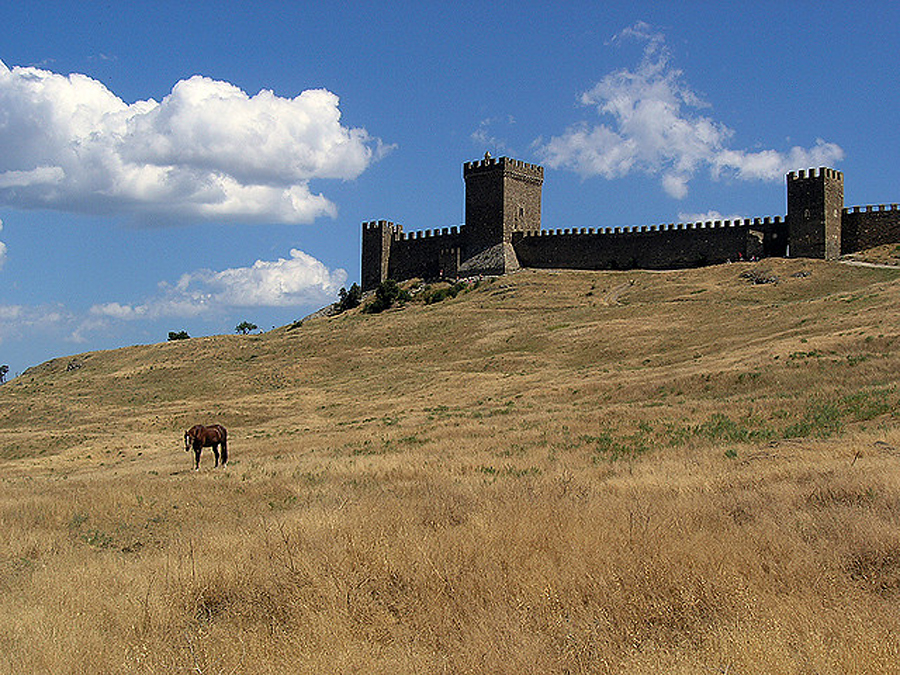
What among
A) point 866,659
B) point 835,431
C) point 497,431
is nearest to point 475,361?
point 497,431

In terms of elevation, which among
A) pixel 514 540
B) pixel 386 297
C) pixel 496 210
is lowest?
pixel 514 540

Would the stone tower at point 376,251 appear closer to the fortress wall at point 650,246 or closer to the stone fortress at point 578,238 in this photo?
the stone fortress at point 578,238

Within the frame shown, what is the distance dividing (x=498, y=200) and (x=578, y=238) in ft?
26.6

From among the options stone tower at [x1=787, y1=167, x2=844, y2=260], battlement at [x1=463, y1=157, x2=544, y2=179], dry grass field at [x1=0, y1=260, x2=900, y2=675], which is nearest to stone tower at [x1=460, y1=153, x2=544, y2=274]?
battlement at [x1=463, y1=157, x2=544, y2=179]

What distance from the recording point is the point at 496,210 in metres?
71.9

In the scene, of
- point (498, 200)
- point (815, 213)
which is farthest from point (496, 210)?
point (815, 213)

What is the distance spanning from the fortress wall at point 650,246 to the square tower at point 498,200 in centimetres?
196

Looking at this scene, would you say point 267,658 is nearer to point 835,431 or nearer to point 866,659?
point 866,659

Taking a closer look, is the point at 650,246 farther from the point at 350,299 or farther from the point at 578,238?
the point at 350,299

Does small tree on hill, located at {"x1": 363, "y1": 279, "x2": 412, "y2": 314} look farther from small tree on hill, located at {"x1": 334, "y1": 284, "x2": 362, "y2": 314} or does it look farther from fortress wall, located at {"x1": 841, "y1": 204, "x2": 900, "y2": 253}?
fortress wall, located at {"x1": 841, "y1": 204, "x2": 900, "y2": 253}

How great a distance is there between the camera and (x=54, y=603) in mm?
7086

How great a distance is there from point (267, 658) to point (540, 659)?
2.00m

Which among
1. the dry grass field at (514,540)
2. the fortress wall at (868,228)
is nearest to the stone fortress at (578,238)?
the fortress wall at (868,228)

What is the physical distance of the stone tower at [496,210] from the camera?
234ft
